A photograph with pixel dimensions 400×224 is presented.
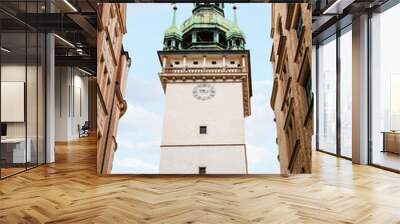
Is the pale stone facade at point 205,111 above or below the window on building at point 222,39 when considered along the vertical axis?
below

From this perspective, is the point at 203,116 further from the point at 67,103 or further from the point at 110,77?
the point at 67,103

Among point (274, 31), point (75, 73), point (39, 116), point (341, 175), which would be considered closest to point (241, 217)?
point (341, 175)

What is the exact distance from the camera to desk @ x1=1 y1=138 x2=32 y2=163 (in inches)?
249

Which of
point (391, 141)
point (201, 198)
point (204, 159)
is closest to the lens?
point (201, 198)

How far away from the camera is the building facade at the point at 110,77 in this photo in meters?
6.28

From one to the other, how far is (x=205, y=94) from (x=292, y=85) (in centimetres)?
169

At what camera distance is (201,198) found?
4551 millimetres

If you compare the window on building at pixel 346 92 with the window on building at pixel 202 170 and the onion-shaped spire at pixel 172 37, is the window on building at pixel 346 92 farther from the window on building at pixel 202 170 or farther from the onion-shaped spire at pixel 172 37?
the onion-shaped spire at pixel 172 37

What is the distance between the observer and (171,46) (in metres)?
6.36

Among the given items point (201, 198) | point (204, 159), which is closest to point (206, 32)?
point (204, 159)

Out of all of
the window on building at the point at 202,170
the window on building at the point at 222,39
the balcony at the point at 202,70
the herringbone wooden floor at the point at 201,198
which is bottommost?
the herringbone wooden floor at the point at 201,198

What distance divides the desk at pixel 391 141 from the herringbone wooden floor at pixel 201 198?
720 mm

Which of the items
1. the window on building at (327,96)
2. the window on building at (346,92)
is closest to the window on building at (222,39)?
the window on building at (346,92)

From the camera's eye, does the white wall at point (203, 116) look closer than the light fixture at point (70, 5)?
Yes
